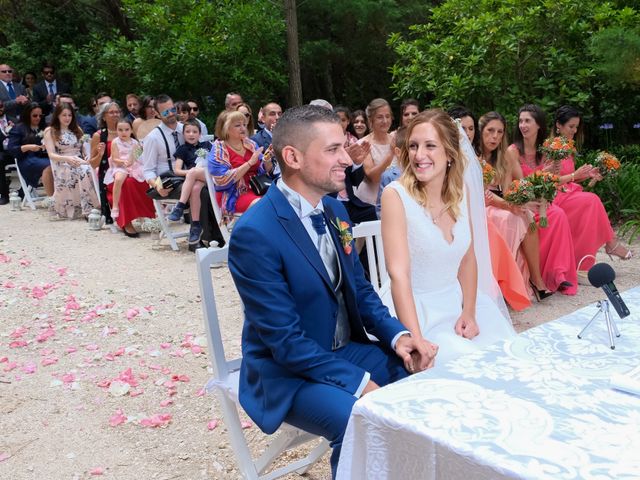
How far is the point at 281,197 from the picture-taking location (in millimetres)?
2674

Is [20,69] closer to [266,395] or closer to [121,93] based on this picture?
[121,93]

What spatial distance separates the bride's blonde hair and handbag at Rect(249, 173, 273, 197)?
369cm

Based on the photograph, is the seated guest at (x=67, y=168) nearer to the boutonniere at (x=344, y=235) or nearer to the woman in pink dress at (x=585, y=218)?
Answer: the woman in pink dress at (x=585, y=218)

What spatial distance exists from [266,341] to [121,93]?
1473 centimetres

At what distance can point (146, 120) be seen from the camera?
10.4m

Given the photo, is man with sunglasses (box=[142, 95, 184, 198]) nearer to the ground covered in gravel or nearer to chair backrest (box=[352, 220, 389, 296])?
the ground covered in gravel

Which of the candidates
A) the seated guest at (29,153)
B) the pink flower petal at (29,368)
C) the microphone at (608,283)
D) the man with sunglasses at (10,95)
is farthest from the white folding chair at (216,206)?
the man with sunglasses at (10,95)

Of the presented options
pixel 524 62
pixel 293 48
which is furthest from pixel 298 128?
pixel 293 48

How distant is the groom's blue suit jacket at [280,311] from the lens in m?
2.45

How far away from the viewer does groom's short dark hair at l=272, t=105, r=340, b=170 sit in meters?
2.69

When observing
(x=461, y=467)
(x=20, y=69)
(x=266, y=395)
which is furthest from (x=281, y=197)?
(x=20, y=69)

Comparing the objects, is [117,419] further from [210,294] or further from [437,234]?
[437,234]

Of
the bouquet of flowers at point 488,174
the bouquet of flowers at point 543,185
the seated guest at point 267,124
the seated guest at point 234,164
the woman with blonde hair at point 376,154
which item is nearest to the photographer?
the bouquet of flowers at point 543,185

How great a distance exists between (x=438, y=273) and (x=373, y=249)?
386 millimetres
